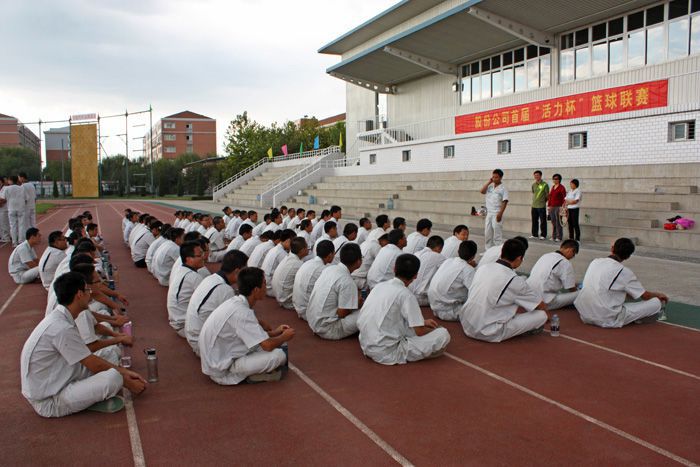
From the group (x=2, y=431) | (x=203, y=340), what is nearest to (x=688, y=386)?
(x=203, y=340)

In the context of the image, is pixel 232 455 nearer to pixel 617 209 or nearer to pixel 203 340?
pixel 203 340

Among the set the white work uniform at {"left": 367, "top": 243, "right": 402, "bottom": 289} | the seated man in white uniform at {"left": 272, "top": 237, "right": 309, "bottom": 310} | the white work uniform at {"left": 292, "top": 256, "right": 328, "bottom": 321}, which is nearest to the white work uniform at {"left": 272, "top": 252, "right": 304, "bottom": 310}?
the seated man in white uniform at {"left": 272, "top": 237, "right": 309, "bottom": 310}

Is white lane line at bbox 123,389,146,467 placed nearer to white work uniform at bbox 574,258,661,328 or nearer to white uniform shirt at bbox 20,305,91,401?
white uniform shirt at bbox 20,305,91,401

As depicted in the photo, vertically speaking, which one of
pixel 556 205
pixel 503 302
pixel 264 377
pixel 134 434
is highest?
pixel 556 205

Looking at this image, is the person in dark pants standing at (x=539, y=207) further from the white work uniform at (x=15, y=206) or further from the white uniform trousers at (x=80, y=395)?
the white work uniform at (x=15, y=206)

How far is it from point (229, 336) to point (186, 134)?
299ft

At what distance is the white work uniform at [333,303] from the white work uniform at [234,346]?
1.30 meters

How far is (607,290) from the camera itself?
6527mm

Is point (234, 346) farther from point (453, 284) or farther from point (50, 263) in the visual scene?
point (50, 263)

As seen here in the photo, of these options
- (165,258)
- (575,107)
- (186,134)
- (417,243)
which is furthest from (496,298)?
(186,134)

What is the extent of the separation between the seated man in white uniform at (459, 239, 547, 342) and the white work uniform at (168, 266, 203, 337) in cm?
329

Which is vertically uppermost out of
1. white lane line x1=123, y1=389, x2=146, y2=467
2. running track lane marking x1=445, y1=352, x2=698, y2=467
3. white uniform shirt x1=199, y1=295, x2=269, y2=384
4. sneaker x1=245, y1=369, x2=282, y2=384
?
white uniform shirt x1=199, y1=295, x2=269, y2=384

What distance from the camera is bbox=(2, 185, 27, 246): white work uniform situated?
15.1 meters

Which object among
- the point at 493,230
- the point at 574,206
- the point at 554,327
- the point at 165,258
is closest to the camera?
the point at 554,327
